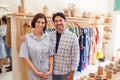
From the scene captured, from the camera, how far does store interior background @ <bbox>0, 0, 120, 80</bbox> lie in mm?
2725

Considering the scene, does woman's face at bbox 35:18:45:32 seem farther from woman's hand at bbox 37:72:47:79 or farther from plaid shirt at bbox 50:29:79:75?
woman's hand at bbox 37:72:47:79

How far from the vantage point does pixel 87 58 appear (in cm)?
396

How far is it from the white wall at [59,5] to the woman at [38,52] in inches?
39.4

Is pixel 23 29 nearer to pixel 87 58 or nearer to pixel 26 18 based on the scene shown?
pixel 26 18

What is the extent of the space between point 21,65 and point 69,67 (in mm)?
1178

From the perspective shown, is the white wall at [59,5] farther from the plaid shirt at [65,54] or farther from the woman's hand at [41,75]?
the woman's hand at [41,75]

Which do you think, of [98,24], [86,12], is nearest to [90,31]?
[86,12]

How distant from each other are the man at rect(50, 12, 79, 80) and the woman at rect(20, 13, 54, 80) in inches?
3.2

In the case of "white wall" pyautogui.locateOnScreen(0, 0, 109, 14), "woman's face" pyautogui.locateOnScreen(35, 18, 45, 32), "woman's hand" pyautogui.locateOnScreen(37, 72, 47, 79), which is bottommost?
"woman's hand" pyautogui.locateOnScreen(37, 72, 47, 79)

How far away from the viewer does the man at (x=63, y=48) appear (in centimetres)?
192

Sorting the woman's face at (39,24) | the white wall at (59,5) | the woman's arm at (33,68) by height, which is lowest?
the woman's arm at (33,68)

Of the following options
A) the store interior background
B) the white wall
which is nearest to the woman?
the store interior background

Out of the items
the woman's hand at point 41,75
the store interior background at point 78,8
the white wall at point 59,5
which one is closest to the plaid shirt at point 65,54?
the woman's hand at point 41,75

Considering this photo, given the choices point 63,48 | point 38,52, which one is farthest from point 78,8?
point 38,52
